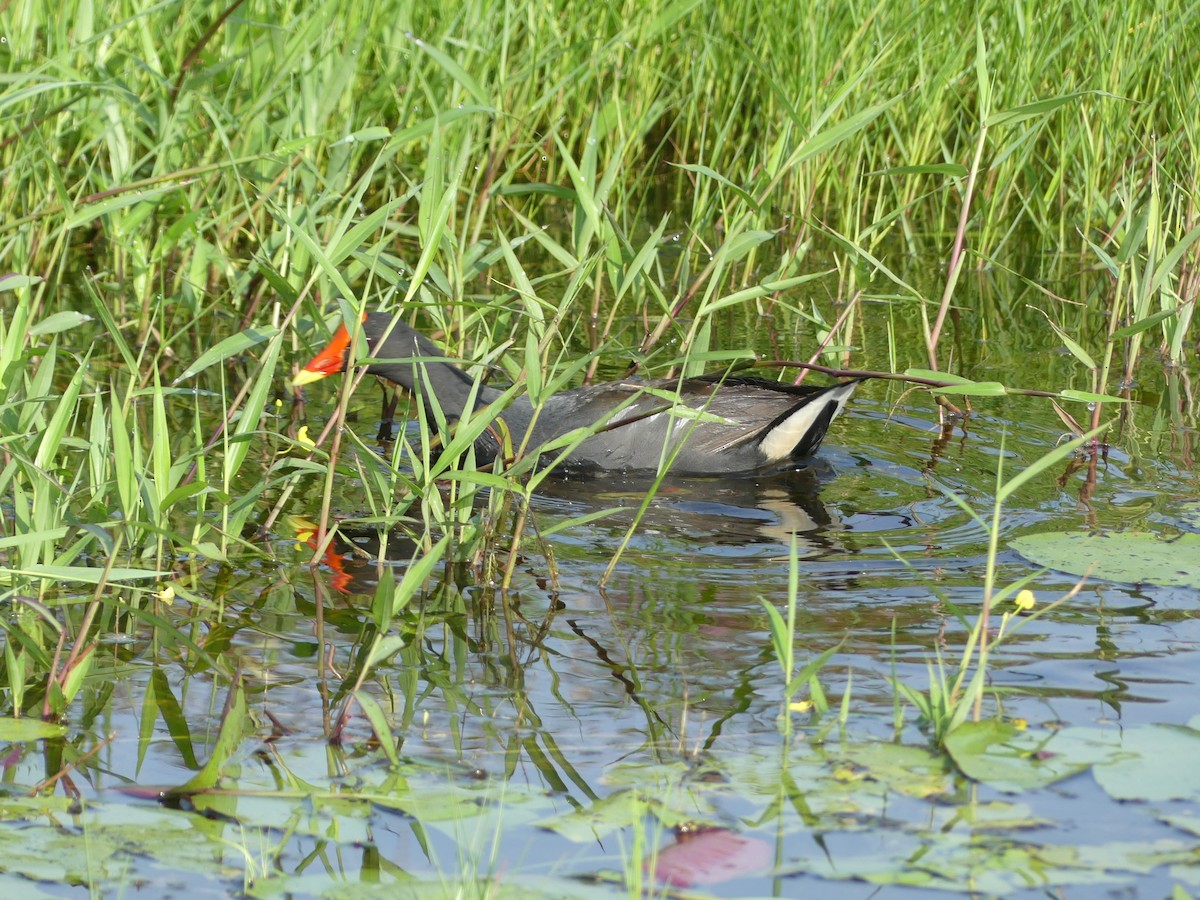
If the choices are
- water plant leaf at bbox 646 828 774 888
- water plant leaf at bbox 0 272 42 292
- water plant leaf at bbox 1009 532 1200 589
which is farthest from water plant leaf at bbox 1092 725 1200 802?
water plant leaf at bbox 0 272 42 292

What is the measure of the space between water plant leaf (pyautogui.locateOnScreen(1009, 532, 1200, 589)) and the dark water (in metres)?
0.05

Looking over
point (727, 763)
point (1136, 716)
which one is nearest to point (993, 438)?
point (1136, 716)

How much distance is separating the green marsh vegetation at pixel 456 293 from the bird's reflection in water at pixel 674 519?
0.22 ft

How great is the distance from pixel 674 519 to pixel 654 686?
137cm

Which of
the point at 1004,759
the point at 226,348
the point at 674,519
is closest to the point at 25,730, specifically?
the point at 226,348

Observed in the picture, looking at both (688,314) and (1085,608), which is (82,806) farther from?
(688,314)

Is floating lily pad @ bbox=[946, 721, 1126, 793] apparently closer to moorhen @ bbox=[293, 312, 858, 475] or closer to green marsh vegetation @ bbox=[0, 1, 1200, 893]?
green marsh vegetation @ bbox=[0, 1, 1200, 893]

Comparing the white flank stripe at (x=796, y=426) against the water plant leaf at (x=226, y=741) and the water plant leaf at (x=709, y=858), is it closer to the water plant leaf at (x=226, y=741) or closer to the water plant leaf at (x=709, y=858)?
the water plant leaf at (x=226, y=741)

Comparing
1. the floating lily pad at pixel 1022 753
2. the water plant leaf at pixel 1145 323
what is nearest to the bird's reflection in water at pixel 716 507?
the water plant leaf at pixel 1145 323

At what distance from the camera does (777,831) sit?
2334 mm

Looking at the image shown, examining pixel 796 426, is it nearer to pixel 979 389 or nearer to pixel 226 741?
pixel 979 389

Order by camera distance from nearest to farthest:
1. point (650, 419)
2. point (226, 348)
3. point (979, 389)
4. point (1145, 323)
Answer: point (979, 389), point (226, 348), point (1145, 323), point (650, 419)

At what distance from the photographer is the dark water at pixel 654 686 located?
230 centimetres

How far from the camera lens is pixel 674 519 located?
4.26 meters
